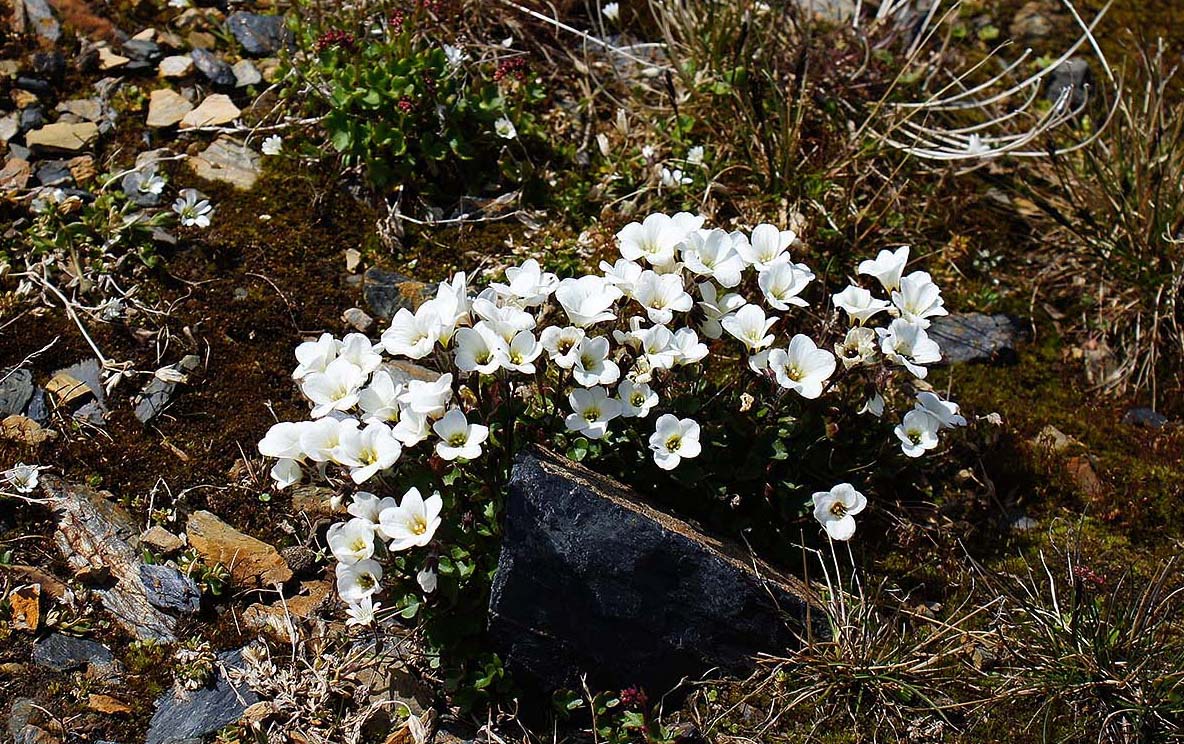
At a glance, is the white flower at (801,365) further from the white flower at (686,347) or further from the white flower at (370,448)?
the white flower at (370,448)

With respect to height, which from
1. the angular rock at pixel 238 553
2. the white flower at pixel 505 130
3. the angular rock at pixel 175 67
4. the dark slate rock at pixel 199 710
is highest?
the white flower at pixel 505 130

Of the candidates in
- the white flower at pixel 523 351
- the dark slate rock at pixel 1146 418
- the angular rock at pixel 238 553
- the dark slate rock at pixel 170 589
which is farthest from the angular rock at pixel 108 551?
the dark slate rock at pixel 1146 418

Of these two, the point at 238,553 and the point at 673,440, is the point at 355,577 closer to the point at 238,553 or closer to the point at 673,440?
the point at 238,553

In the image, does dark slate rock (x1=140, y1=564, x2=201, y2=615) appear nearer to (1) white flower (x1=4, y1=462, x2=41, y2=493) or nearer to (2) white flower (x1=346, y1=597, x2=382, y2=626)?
(1) white flower (x1=4, y1=462, x2=41, y2=493)

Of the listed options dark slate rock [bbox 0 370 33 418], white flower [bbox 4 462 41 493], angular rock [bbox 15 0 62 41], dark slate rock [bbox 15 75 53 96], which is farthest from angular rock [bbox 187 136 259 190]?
white flower [bbox 4 462 41 493]

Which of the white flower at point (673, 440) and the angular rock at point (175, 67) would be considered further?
the angular rock at point (175, 67)

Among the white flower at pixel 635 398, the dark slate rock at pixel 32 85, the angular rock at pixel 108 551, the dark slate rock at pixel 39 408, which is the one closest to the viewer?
the white flower at pixel 635 398
